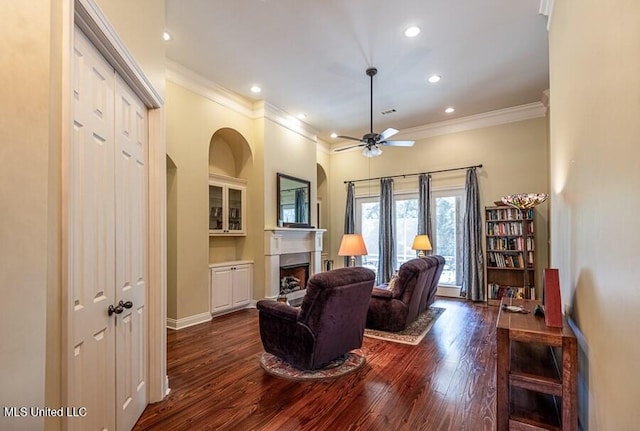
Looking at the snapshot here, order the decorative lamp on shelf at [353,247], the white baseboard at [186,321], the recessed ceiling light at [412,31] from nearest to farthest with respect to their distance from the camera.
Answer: the recessed ceiling light at [412,31] → the decorative lamp on shelf at [353,247] → the white baseboard at [186,321]

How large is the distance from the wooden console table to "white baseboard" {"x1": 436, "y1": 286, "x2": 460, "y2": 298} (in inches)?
169

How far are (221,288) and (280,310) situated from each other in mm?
2393

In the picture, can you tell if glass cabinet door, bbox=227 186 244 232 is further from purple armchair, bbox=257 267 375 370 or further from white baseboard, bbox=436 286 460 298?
white baseboard, bbox=436 286 460 298

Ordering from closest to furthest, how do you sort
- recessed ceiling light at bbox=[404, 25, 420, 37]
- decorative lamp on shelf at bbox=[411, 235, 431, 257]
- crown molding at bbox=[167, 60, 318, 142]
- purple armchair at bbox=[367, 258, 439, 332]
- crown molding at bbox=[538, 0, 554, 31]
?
1. crown molding at bbox=[538, 0, 554, 31]
2. recessed ceiling light at bbox=[404, 25, 420, 37]
3. purple armchair at bbox=[367, 258, 439, 332]
4. crown molding at bbox=[167, 60, 318, 142]
5. decorative lamp on shelf at bbox=[411, 235, 431, 257]

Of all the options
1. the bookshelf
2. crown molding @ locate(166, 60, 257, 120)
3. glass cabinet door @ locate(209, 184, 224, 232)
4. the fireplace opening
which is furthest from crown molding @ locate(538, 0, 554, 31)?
the fireplace opening

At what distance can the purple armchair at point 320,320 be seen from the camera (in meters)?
2.77

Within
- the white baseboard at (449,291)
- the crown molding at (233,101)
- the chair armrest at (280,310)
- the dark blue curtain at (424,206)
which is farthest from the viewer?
the dark blue curtain at (424,206)

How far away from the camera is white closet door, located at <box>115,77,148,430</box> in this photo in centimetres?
194

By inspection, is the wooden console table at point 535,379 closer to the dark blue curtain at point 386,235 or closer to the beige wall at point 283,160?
the beige wall at point 283,160

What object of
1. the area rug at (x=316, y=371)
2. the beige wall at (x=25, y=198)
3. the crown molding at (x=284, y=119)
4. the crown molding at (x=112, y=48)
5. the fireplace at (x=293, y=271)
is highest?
the crown molding at (x=284, y=119)

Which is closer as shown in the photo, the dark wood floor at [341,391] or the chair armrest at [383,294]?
the dark wood floor at [341,391]

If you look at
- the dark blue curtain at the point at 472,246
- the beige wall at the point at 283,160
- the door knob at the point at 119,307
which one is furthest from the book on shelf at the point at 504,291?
the door knob at the point at 119,307

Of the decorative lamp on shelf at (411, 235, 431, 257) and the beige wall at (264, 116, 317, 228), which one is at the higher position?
the beige wall at (264, 116, 317, 228)

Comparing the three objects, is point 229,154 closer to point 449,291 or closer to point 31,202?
point 31,202
